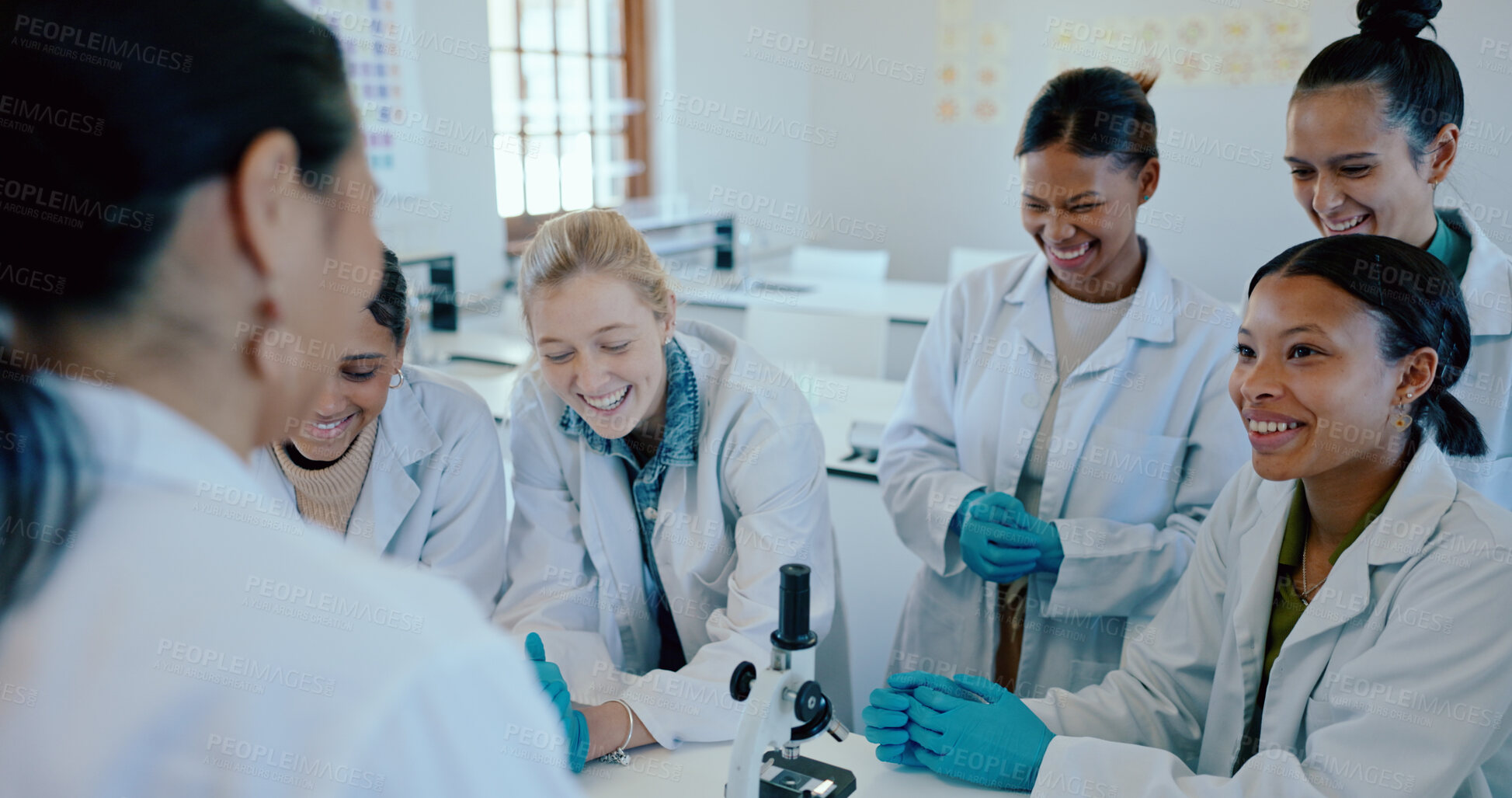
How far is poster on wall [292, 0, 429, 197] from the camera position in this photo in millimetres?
3746

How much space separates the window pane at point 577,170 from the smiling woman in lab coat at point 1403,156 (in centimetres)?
395

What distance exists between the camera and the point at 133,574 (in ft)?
1.42

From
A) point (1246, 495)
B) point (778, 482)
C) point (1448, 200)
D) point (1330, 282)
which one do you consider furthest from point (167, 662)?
point (1448, 200)

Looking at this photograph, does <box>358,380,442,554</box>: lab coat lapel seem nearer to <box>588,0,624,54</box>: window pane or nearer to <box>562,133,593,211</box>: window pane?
<box>562,133,593,211</box>: window pane

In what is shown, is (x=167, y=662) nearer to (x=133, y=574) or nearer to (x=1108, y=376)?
(x=133, y=574)

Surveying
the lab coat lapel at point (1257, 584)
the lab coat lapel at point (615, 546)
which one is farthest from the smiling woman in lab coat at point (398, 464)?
the lab coat lapel at point (1257, 584)

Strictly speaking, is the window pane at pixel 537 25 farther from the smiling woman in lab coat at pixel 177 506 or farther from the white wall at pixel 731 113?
the smiling woman in lab coat at pixel 177 506

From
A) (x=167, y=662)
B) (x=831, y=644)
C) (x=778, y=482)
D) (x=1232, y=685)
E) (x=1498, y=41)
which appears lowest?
(x=831, y=644)

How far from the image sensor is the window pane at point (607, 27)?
5148mm

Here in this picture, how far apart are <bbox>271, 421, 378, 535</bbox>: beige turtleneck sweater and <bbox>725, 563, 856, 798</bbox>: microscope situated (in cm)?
85

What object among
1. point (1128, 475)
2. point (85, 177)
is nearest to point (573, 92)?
point (1128, 475)

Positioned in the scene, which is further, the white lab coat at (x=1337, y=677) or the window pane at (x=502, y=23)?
the window pane at (x=502, y=23)

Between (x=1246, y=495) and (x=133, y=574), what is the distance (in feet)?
4.57

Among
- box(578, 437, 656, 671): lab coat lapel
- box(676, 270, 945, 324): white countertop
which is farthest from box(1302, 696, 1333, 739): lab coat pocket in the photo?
box(676, 270, 945, 324): white countertop
